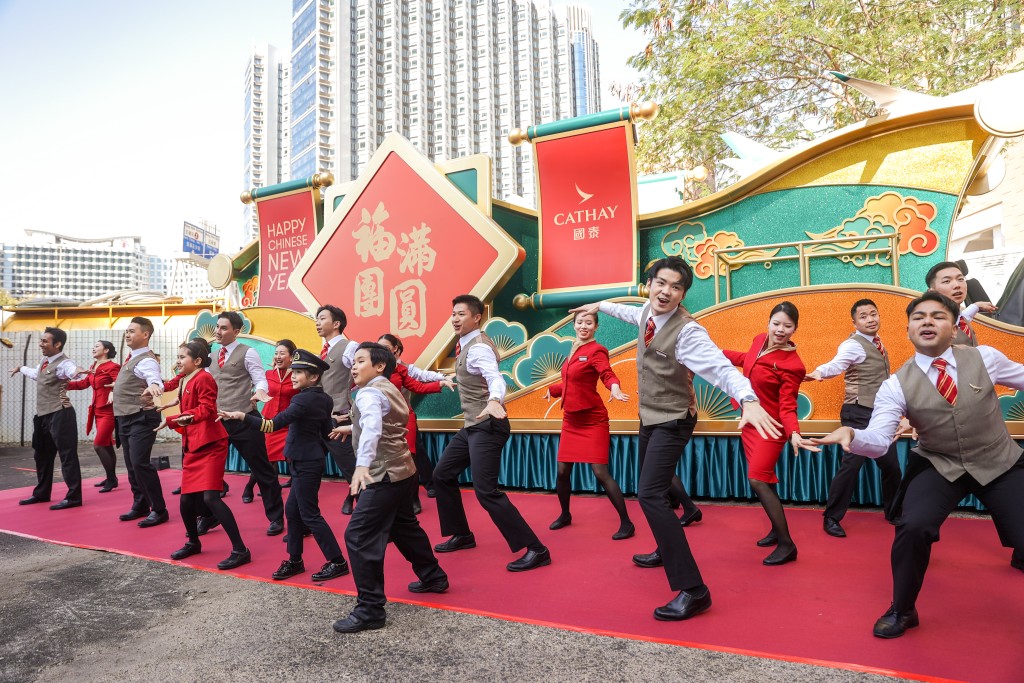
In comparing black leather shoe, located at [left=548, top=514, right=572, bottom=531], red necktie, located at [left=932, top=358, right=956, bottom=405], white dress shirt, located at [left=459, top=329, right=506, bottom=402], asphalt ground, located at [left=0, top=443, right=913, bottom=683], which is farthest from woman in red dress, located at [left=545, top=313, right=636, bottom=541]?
red necktie, located at [left=932, top=358, right=956, bottom=405]

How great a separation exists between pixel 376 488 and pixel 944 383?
2388mm

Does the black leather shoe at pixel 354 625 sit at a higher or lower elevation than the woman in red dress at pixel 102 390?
lower

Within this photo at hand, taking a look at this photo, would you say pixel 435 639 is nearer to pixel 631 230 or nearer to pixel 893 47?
pixel 631 230

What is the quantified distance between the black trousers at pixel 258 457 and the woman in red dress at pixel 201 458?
0.23m

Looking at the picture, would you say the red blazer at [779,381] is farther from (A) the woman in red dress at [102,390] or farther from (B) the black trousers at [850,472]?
(A) the woman in red dress at [102,390]

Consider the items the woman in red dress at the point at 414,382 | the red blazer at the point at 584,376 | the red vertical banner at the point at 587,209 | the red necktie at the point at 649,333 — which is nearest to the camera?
the red necktie at the point at 649,333

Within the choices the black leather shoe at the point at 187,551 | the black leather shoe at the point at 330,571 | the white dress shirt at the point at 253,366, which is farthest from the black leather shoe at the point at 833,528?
the white dress shirt at the point at 253,366

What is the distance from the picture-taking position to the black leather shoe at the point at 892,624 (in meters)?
2.39

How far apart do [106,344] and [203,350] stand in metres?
2.55

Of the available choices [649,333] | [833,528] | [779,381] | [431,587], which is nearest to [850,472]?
[833,528]

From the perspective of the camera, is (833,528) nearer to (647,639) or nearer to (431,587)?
(647,639)

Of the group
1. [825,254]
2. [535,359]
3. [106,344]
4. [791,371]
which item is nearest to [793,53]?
[825,254]

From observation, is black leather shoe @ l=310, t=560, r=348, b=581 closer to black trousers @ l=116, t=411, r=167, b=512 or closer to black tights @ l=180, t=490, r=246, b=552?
black tights @ l=180, t=490, r=246, b=552

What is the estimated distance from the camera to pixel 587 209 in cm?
698
